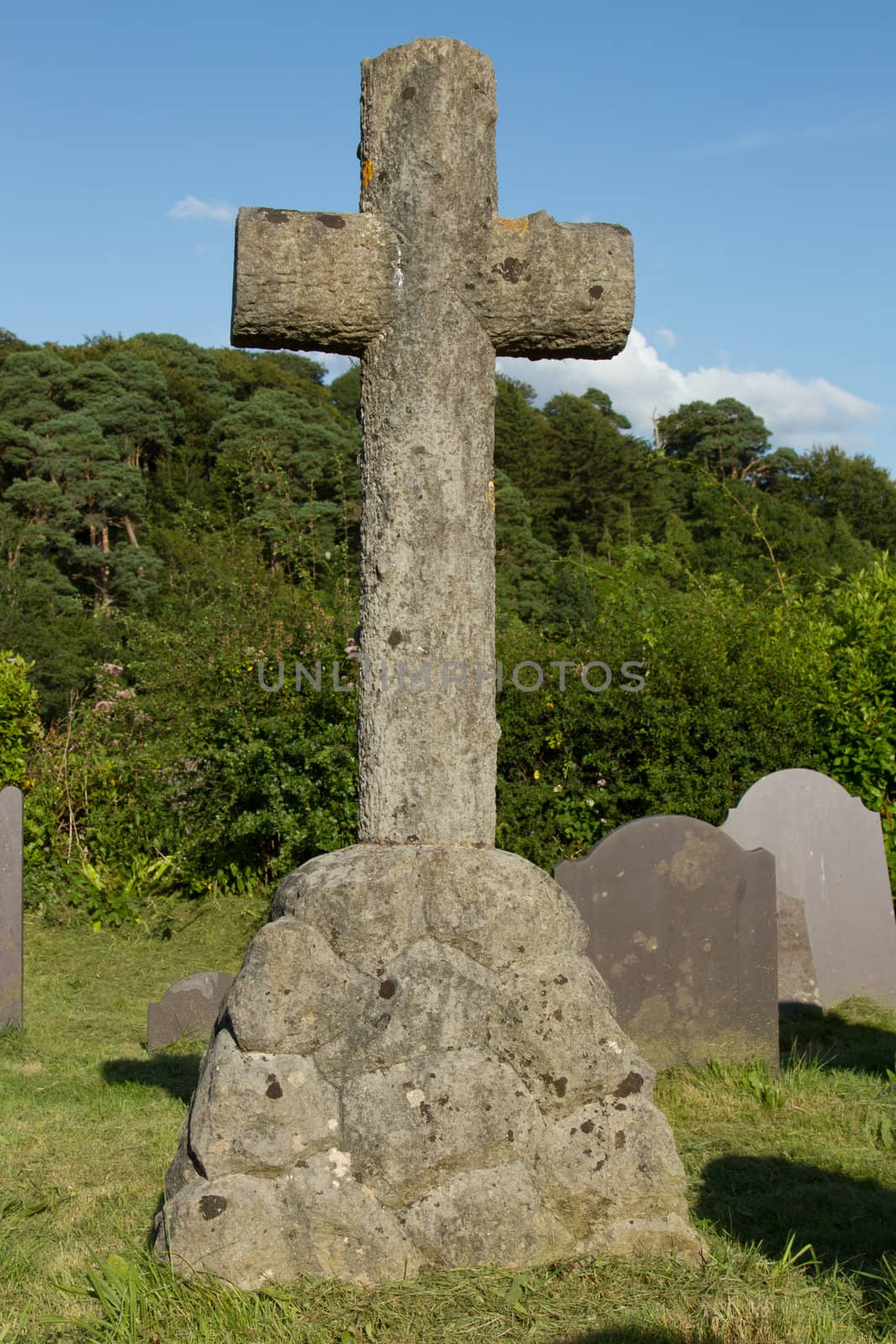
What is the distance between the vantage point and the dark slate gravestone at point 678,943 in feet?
17.9

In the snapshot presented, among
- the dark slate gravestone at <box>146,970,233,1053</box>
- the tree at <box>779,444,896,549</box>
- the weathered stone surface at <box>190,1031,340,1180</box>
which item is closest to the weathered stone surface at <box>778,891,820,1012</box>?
the dark slate gravestone at <box>146,970,233,1053</box>

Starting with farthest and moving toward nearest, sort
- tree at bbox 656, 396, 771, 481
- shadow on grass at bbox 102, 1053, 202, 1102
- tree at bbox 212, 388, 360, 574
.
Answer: tree at bbox 656, 396, 771, 481 < tree at bbox 212, 388, 360, 574 < shadow on grass at bbox 102, 1053, 202, 1102

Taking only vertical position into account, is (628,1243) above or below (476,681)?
below

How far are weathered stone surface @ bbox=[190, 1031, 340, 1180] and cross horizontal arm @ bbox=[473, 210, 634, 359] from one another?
2220 mm

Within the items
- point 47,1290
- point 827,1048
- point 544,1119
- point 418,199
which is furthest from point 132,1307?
point 827,1048

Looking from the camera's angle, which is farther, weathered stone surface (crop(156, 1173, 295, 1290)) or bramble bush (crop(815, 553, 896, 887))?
bramble bush (crop(815, 553, 896, 887))

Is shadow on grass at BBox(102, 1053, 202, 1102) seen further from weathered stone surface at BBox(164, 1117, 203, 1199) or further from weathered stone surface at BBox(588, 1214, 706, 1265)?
weathered stone surface at BBox(588, 1214, 706, 1265)

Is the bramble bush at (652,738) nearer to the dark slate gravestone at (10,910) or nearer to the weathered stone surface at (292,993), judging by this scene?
the dark slate gravestone at (10,910)

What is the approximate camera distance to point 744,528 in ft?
74.9

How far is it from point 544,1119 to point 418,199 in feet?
8.77

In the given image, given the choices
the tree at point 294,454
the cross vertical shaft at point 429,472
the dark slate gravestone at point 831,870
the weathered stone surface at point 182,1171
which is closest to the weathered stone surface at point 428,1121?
the weathered stone surface at point 182,1171

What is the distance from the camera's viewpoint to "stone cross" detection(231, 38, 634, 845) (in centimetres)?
346

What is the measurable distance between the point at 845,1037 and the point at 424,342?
4.56 metres

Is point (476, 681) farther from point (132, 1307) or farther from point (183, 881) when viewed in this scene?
point (183, 881)
